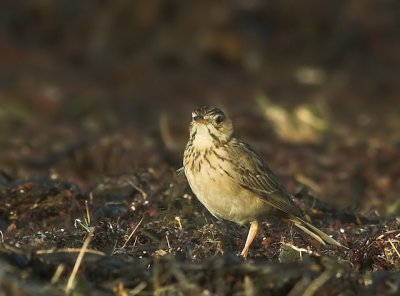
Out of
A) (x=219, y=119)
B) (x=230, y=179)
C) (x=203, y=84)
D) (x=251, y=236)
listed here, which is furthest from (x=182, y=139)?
(x=251, y=236)

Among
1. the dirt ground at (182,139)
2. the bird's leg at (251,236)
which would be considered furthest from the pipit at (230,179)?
the dirt ground at (182,139)

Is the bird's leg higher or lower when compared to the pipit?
lower

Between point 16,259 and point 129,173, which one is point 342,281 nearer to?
point 16,259

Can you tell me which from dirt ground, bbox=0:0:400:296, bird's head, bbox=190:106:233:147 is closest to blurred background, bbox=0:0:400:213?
dirt ground, bbox=0:0:400:296

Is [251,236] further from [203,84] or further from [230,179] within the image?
[203,84]

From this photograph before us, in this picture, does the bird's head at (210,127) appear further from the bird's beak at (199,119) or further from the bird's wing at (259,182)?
the bird's wing at (259,182)

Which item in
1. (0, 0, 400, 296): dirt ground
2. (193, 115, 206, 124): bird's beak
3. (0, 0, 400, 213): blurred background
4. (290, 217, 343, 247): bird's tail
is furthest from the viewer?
(0, 0, 400, 213): blurred background

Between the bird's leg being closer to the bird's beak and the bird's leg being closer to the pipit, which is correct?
the pipit
